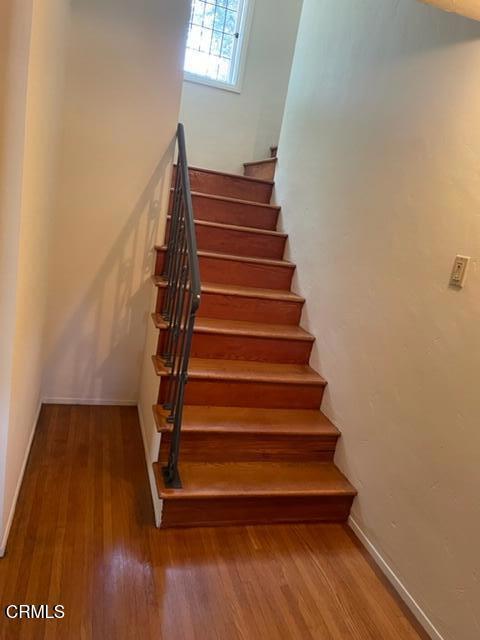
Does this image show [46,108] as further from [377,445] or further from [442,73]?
[377,445]

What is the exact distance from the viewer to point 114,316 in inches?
110

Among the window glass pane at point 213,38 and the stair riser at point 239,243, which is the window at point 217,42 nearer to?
the window glass pane at point 213,38

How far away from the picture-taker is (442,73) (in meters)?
1.77

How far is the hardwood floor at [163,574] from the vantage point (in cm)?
149

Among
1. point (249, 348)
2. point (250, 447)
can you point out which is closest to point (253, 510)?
point (250, 447)

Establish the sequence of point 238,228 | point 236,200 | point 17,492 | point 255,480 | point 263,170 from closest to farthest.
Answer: point 17,492
point 255,480
point 238,228
point 236,200
point 263,170

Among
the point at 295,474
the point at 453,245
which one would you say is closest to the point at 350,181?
the point at 453,245

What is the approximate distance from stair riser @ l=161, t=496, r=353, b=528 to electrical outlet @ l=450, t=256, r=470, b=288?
118 cm

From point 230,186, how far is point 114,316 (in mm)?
1440

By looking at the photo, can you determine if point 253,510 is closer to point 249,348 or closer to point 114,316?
point 249,348

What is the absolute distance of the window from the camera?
165 inches

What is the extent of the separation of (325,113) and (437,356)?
1.88m

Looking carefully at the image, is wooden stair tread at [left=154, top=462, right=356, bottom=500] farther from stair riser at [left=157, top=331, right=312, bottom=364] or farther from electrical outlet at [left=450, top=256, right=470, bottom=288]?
electrical outlet at [left=450, top=256, right=470, bottom=288]

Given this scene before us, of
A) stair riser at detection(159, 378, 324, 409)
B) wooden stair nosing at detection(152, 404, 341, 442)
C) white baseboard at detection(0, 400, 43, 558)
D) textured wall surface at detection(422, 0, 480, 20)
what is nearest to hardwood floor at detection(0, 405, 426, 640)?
white baseboard at detection(0, 400, 43, 558)
